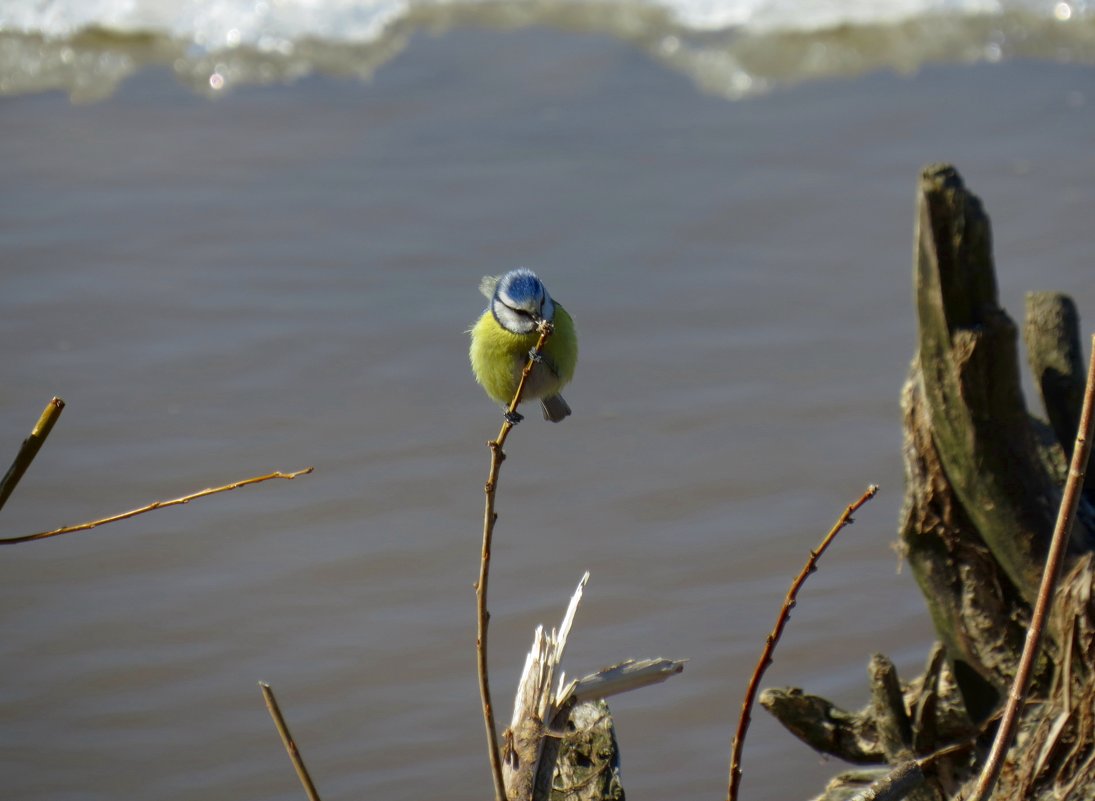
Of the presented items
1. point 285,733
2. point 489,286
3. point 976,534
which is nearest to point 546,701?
point 285,733

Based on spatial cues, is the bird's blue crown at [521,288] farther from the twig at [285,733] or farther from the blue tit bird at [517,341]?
the twig at [285,733]

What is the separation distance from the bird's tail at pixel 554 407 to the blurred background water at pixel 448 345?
1.27 metres

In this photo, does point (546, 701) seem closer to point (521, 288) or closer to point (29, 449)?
point (521, 288)

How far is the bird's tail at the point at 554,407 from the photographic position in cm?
323

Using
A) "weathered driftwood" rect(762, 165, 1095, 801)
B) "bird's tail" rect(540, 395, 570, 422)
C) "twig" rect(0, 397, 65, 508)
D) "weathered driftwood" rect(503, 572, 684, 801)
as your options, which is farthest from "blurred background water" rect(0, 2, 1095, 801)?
"twig" rect(0, 397, 65, 508)

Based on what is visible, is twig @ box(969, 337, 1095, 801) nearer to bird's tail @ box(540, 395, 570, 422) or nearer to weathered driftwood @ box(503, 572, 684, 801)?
weathered driftwood @ box(503, 572, 684, 801)

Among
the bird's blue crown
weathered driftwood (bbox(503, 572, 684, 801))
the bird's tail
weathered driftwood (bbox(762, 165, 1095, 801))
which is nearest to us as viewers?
weathered driftwood (bbox(503, 572, 684, 801))

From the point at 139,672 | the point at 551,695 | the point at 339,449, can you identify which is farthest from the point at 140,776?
the point at 551,695

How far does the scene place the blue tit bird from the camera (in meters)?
2.73

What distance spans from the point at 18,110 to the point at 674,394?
4.72 metres

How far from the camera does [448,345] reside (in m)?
5.88

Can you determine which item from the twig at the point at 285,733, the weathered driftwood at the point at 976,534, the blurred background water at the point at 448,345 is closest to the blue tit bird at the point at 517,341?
the weathered driftwood at the point at 976,534

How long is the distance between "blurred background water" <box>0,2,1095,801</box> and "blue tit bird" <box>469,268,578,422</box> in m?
1.45

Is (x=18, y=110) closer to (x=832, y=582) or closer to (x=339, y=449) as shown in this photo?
(x=339, y=449)
